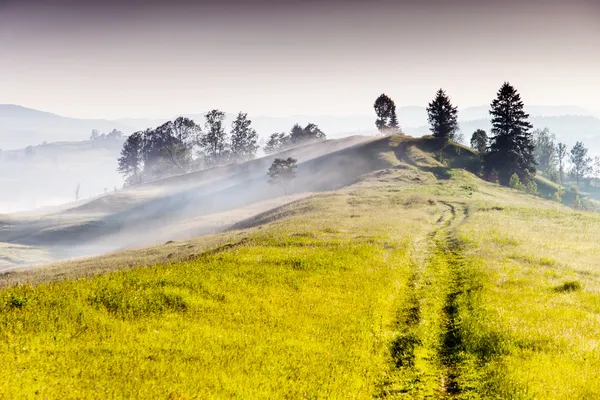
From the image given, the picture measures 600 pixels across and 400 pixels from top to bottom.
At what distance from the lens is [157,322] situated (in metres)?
12.9

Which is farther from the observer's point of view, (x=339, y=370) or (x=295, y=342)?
(x=295, y=342)

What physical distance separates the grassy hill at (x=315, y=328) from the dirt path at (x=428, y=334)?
0.06m

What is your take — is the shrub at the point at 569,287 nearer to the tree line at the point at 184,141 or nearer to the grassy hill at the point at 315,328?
the grassy hill at the point at 315,328

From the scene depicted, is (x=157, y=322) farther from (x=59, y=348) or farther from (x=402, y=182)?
(x=402, y=182)

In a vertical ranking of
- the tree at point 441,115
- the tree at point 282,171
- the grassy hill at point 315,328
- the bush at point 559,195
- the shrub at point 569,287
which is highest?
the tree at point 441,115

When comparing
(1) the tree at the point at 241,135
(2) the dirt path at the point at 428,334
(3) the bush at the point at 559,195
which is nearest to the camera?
(2) the dirt path at the point at 428,334

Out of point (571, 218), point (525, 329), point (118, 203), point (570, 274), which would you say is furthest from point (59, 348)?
point (118, 203)

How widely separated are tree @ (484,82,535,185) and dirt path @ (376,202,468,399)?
90.4m

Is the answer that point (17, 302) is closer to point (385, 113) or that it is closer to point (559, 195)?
point (559, 195)

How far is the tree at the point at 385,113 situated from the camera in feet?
511

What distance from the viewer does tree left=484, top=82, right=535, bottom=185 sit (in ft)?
348

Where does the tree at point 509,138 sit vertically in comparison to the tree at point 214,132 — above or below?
below

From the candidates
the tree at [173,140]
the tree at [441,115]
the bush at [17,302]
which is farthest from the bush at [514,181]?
the tree at [173,140]

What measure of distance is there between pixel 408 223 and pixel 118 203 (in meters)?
113
